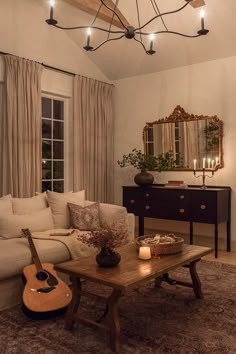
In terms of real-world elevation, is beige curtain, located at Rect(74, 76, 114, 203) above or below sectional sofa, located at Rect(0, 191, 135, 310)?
above

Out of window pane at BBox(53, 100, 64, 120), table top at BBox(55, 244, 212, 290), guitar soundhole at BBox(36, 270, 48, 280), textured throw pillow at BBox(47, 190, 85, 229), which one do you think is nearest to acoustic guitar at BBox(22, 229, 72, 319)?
guitar soundhole at BBox(36, 270, 48, 280)

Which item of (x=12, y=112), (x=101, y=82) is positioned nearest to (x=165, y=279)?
(x=12, y=112)

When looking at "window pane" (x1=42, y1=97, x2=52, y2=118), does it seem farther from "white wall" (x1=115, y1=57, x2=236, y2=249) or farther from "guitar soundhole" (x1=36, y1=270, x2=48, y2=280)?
"guitar soundhole" (x1=36, y1=270, x2=48, y2=280)

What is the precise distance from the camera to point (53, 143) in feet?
17.6

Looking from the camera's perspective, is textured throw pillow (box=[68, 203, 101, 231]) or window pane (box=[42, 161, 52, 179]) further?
window pane (box=[42, 161, 52, 179])

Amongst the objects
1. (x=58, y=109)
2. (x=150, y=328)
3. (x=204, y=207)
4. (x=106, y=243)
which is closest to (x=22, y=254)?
(x=106, y=243)

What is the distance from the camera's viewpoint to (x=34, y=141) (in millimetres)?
4750

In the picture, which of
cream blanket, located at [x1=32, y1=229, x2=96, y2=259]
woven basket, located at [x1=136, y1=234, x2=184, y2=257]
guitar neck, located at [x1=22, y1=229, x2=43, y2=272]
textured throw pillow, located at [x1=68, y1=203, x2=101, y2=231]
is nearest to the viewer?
woven basket, located at [x1=136, y1=234, x2=184, y2=257]

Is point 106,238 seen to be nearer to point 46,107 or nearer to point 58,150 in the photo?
point 58,150

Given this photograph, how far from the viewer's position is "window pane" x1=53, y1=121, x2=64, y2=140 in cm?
539

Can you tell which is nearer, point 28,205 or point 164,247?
point 164,247

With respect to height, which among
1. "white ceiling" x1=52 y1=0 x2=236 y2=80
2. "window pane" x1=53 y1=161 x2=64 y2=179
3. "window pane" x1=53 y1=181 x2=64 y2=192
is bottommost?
"window pane" x1=53 y1=181 x2=64 y2=192

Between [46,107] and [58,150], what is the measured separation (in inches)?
26.9

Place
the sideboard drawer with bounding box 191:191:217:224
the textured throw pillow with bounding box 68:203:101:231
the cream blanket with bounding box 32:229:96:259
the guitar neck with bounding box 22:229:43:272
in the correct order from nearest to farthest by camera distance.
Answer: the guitar neck with bounding box 22:229:43:272 < the cream blanket with bounding box 32:229:96:259 < the textured throw pillow with bounding box 68:203:101:231 < the sideboard drawer with bounding box 191:191:217:224
